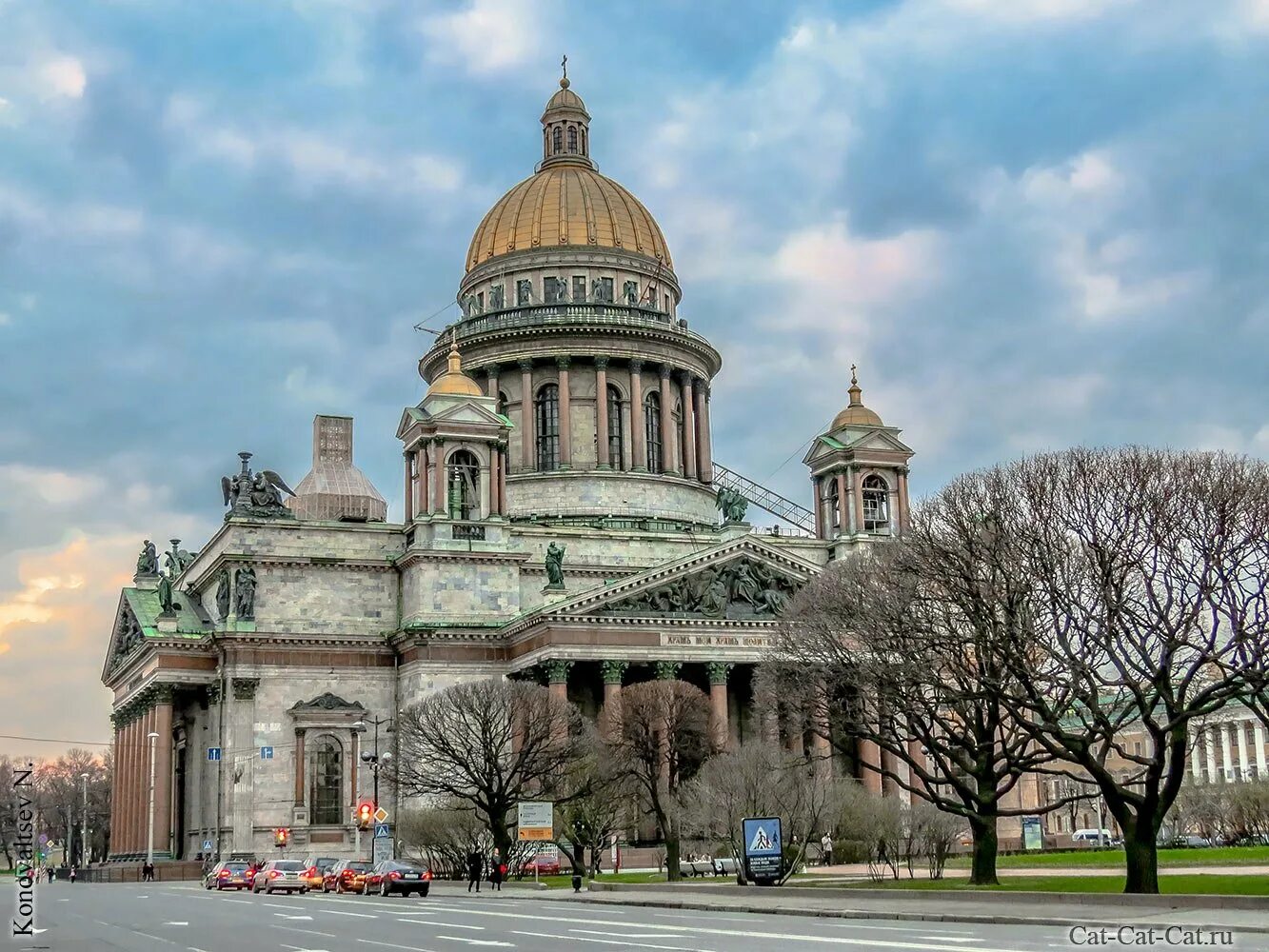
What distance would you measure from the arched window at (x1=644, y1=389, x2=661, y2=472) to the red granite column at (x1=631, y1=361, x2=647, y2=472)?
1008 millimetres

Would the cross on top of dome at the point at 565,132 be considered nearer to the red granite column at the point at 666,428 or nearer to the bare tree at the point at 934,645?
the red granite column at the point at 666,428

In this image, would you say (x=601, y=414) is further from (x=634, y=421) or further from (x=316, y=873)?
(x=316, y=873)

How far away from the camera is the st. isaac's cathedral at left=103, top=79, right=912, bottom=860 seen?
85500mm

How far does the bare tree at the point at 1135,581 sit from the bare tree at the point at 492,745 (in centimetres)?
2711

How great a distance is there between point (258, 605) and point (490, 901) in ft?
128

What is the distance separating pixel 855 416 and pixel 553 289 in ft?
72.3

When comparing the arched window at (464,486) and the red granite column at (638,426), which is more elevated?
the red granite column at (638,426)

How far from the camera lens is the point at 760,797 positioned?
2475 inches

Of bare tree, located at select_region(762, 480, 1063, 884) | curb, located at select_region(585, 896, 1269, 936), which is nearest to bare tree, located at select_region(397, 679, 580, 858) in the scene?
bare tree, located at select_region(762, 480, 1063, 884)

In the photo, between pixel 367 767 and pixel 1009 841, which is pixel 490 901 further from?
pixel 1009 841

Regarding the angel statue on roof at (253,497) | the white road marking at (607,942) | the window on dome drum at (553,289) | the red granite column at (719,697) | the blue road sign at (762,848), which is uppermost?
the window on dome drum at (553,289)

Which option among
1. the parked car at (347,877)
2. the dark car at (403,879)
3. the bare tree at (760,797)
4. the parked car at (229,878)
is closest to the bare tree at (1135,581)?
the bare tree at (760,797)

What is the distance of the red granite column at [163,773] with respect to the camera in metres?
91.8

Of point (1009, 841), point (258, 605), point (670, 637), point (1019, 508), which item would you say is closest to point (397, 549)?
point (258, 605)
